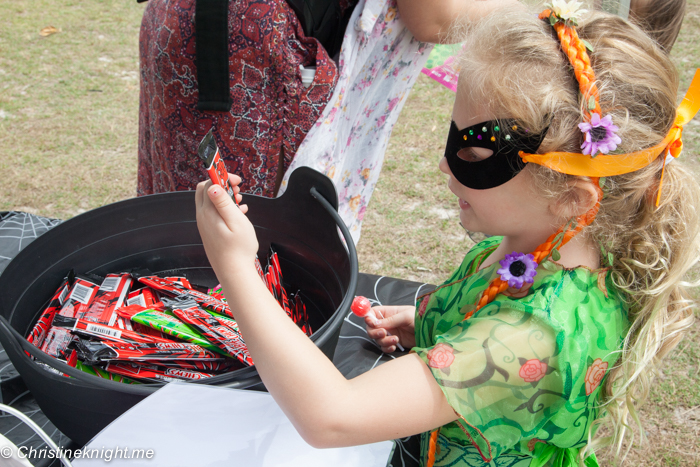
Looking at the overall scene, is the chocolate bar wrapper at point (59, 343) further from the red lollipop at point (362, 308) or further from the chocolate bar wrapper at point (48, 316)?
the red lollipop at point (362, 308)

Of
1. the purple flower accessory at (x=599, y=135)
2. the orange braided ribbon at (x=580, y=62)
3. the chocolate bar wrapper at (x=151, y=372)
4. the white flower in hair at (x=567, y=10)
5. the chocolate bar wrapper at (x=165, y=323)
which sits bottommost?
the chocolate bar wrapper at (x=151, y=372)

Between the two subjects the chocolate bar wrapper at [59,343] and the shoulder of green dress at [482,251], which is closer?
the chocolate bar wrapper at [59,343]

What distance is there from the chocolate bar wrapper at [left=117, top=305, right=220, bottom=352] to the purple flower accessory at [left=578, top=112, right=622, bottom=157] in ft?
2.93

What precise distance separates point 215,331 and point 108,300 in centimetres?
31

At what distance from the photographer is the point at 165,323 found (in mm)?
1195

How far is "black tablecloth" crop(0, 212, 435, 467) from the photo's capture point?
1.20m

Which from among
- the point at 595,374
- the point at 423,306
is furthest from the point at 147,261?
the point at 595,374

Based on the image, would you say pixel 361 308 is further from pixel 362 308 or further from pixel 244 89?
pixel 244 89

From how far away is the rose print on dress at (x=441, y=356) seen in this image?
0.88 metres

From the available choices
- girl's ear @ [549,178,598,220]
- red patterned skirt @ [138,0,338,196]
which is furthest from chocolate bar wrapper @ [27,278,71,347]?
girl's ear @ [549,178,598,220]

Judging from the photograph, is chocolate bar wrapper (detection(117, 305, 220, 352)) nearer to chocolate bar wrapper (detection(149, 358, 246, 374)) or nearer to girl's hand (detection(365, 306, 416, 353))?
chocolate bar wrapper (detection(149, 358, 246, 374))

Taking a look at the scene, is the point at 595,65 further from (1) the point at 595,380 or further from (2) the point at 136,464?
(2) the point at 136,464

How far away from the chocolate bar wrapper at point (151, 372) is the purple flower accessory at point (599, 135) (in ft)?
2.91

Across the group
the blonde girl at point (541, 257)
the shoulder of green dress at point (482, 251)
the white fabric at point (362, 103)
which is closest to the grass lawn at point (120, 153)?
the white fabric at point (362, 103)
